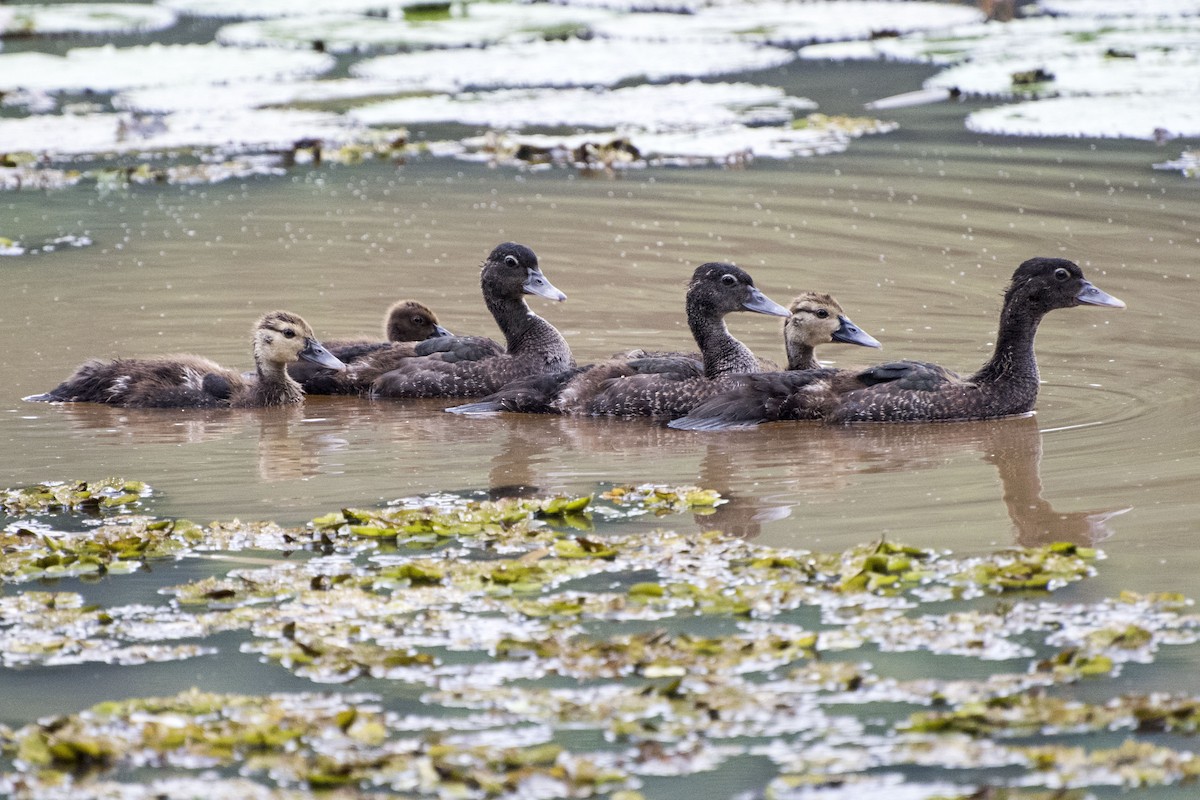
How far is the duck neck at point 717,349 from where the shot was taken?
32.9 feet

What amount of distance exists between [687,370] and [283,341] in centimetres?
230

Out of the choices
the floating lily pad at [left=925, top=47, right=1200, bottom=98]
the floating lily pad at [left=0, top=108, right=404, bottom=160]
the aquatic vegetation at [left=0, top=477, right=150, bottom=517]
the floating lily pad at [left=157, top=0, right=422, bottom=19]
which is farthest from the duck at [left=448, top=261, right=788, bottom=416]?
the floating lily pad at [left=157, top=0, right=422, bottom=19]

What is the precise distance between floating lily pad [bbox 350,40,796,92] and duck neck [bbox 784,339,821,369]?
38.9 ft

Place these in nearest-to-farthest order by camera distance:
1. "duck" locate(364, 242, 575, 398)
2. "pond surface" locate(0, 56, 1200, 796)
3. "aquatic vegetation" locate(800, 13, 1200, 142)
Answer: "pond surface" locate(0, 56, 1200, 796)
"duck" locate(364, 242, 575, 398)
"aquatic vegetation" locate(800, 13, 1200, 142)

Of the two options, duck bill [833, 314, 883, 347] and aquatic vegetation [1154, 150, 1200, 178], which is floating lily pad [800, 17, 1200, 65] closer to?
aquatic vegetation [1154, 150, 1200, 178]

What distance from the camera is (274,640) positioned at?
596 centimetres

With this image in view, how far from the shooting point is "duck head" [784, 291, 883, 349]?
9.93 m

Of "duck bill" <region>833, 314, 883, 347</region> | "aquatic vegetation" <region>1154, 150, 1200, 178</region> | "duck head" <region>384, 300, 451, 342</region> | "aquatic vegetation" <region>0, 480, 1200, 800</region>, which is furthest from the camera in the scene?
"aquatic vegetation" <region>1154, 150, 1200, 178</region>

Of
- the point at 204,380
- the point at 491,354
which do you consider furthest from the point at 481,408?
the point at 204,380

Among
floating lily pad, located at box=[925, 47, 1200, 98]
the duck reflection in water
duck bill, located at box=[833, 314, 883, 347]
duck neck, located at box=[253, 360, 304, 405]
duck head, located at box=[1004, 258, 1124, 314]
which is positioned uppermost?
floating lily pad, located at box=[925, 47, 1200, 98]

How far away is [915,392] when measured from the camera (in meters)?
9.44

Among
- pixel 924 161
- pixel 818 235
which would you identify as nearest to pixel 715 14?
pixel 924 161

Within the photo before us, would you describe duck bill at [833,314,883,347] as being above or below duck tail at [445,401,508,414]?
above

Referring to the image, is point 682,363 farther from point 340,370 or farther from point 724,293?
point 340,370
